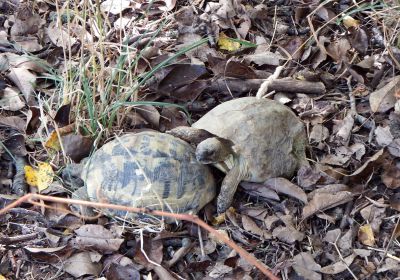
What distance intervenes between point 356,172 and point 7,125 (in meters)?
1.76

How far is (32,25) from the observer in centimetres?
353

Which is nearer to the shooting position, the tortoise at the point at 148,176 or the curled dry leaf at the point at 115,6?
the tortoise at the point at 148,176

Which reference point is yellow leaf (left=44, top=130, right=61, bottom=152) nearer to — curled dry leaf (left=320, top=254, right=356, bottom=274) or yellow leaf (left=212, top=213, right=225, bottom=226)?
yellow leaf (left=212, top=213, right=225, bottom=226)

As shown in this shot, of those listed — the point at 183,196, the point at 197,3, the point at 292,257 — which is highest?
the point at 197,3

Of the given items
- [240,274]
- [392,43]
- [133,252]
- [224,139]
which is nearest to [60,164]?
[133,252]

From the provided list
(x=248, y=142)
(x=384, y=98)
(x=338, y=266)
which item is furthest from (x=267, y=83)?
(x=338, y=266)

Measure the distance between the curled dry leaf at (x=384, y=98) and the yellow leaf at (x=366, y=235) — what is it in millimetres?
701

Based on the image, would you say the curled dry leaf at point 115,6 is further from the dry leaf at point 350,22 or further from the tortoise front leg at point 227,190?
the tortoise front leg at point 227,190

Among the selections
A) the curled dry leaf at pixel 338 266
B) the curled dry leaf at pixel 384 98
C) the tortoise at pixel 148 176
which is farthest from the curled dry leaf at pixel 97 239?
the curled dry leaf at pixel 384 98

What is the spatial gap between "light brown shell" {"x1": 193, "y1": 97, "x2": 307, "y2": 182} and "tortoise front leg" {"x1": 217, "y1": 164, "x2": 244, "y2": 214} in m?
0.08

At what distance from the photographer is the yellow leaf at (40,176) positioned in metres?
2.74

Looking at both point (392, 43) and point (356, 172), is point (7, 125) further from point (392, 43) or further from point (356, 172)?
point (392, 43)

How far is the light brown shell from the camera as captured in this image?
105 inches

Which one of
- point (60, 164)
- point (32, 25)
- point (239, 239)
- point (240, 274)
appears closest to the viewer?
point (240, 274)
